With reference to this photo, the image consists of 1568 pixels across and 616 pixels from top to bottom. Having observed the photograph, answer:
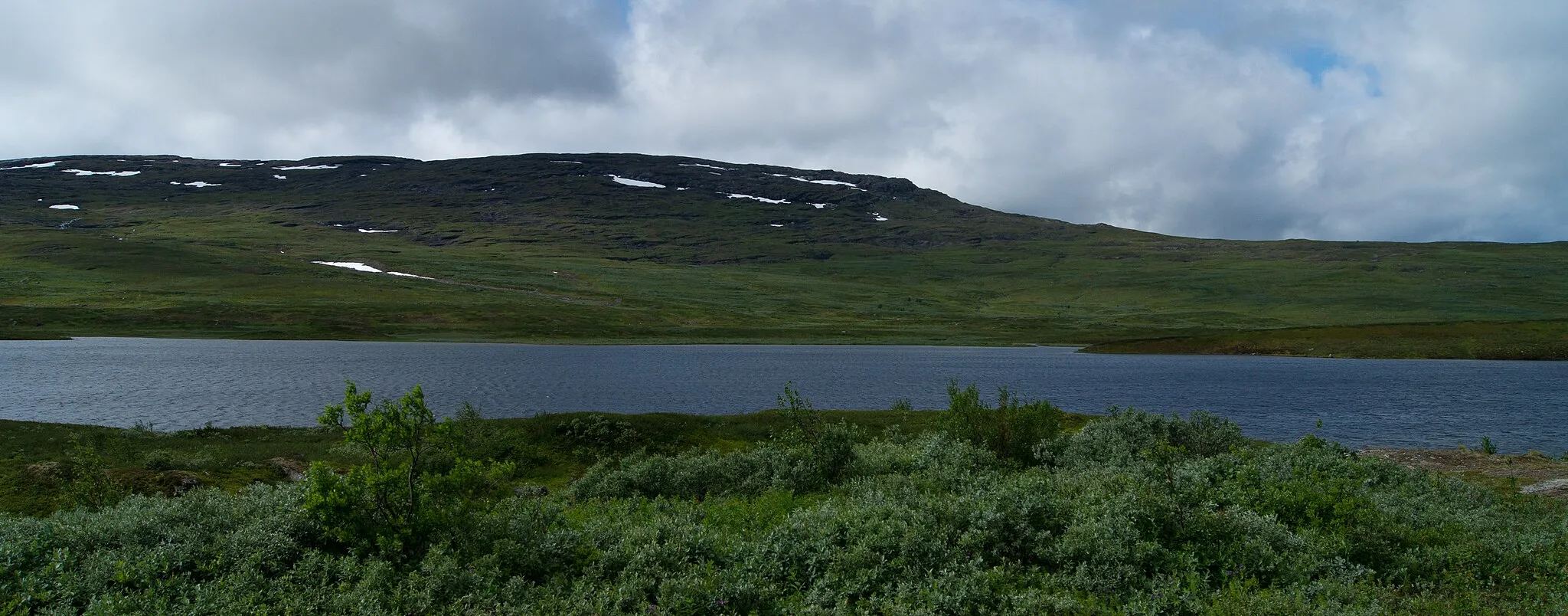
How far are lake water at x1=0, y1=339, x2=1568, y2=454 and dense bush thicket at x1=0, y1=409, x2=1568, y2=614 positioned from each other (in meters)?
27.0

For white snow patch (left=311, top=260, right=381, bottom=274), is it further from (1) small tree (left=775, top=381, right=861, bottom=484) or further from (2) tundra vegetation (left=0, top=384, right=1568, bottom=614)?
(2) tundra vegetation (left=0, top=384, right=1568, bottom=614)

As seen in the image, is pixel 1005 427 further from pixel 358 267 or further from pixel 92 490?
pixel 358 267

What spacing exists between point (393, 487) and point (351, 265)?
20457 cm

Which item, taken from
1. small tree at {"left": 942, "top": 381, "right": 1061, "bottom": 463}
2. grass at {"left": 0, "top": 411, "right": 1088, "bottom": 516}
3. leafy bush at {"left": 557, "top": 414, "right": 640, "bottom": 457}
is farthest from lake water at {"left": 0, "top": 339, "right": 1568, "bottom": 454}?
small tree at {"left": 942, "top": 381, "right": 1061, "bottom": 463}

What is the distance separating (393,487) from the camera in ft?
38.0

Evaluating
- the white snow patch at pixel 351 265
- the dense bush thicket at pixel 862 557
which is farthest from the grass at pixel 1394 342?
the white snow patch at pixel 351 265

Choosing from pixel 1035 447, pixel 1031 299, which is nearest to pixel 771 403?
pixel 1035 447

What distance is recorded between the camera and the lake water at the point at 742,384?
150ft

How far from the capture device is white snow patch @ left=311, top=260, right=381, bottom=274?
188 meters

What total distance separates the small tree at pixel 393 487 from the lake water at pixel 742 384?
89.0 feet

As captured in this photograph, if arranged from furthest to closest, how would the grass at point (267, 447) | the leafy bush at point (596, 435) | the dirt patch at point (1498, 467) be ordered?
the leafy bush at point (596, 435) < the dirt patch at point (1498, 467) < the grass at point (267, 447)

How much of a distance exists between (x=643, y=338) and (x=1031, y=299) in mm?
106403

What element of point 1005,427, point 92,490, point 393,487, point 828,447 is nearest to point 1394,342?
point 1005,427

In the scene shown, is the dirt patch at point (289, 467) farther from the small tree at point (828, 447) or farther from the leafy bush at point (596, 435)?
the small tree at point (828, 447)
